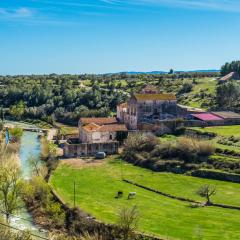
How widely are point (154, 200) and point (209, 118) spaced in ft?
107

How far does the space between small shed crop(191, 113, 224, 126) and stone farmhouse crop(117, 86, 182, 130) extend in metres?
3.49

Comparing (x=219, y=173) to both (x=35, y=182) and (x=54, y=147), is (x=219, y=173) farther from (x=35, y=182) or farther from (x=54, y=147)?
(x=54, y=147)

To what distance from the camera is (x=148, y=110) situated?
251 feet

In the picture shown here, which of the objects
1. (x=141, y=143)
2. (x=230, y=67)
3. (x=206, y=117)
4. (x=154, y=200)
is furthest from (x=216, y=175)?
(x=230, y=67)

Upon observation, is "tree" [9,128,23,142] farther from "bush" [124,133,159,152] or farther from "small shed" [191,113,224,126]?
"small shed" [191,113,224,126]

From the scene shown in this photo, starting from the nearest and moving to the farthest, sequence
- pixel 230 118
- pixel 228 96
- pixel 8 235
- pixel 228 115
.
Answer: pixel 8 235 < pixel 230 118 < pixel 228 115 < pixel 228 96

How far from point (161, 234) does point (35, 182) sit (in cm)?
1453

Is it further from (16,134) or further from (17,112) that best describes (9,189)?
(17,112)

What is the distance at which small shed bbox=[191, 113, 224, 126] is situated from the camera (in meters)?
72.6

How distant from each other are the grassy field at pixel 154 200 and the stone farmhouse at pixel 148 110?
54.4 ft

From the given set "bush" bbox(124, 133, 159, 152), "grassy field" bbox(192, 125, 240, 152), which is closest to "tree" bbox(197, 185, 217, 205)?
"grassy field" bbox(192, 125, 240, 152)

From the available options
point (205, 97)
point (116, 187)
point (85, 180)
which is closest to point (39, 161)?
point (85, 180)

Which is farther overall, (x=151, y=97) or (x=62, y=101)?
(x=62, y=101)

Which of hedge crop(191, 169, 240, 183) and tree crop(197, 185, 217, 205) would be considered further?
hedge crop(191, 169, 240, 183)
